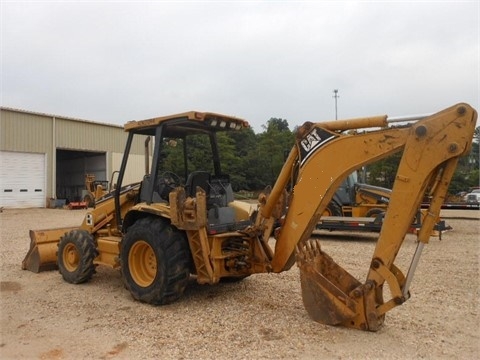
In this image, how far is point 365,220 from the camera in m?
12.0

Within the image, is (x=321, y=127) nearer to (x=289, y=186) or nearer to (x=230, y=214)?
(x=289, y=186)

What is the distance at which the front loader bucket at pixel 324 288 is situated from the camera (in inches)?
174

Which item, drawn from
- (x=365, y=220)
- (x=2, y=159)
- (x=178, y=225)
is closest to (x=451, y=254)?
(x=365, y=220)

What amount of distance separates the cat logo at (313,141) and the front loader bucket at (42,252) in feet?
16.8

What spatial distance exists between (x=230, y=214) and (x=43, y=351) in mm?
2855

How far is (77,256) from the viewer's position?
22.6 ft

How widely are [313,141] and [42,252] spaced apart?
537 centimetres

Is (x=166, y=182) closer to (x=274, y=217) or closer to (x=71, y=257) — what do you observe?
(x=274, y=217)

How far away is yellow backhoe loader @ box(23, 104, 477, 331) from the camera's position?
4184 millimetres

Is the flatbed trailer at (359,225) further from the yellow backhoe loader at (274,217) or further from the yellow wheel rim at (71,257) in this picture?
the yellow wheel rim at (71,257)

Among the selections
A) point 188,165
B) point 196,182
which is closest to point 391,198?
point 196,182

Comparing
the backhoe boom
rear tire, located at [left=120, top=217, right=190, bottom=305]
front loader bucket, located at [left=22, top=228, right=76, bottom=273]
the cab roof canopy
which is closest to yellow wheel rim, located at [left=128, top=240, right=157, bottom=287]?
rear tire, located at [left=120, top=217, right=190, bottom=305]

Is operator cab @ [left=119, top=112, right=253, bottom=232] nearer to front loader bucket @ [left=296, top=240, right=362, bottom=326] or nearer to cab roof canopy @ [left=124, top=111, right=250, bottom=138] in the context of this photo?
cab roof canopy @ [left=124, top=111, right=250, bottom=138]

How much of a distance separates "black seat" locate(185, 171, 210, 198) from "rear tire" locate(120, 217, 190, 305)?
656mm
